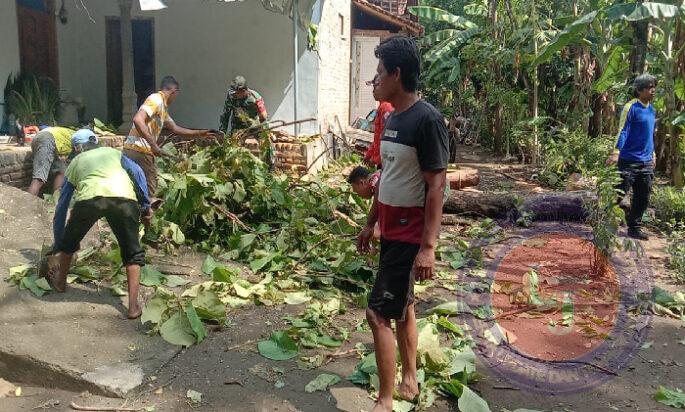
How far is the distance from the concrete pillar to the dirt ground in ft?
17.2

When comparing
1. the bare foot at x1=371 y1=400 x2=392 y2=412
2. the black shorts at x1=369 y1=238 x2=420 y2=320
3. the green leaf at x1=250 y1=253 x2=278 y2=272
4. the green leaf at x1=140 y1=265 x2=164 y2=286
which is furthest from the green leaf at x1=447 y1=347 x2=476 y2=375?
the green leaf at x1=140 y1=265 x2=164 y2=286

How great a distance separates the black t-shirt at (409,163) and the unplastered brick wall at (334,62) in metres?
8.22

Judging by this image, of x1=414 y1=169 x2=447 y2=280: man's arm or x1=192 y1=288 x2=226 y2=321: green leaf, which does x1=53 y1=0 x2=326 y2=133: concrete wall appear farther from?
x1=414 y1=169 x2=447 y2=280: man's arm

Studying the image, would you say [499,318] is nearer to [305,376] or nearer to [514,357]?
[514,357]

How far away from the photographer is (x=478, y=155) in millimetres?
17000

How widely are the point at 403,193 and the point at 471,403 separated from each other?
3.94ft

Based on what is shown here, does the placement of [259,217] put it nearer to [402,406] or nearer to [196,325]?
[196,325]

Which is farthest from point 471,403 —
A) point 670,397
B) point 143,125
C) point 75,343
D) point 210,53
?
point 210,53

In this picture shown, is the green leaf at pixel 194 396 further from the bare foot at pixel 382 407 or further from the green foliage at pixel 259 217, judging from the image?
the green foliage at pixel 259 217

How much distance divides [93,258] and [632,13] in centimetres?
757

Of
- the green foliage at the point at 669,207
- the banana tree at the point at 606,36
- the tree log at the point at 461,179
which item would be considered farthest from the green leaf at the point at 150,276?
the banana tree at the point at 606,36

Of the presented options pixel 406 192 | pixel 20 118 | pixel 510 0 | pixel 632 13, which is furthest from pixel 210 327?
pixel 510 0

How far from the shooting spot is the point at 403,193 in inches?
112

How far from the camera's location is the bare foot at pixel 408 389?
10.3 ft
